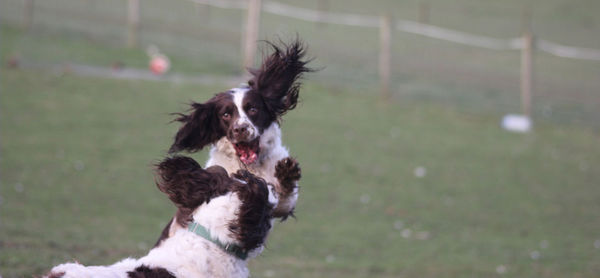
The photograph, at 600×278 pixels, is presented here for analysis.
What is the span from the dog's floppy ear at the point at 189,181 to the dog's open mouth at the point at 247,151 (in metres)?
0.98

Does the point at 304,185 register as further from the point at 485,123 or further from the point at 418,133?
the point at 485,123

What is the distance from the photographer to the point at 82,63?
61.5ft

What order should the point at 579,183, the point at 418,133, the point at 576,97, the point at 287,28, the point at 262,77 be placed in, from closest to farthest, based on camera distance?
the point at 262,77, the point at 579,183, the point at 418,133, the point at 576,97, the point at 287,28

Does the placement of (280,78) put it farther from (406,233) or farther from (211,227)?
(406,233)

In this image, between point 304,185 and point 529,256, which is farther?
point 304,185

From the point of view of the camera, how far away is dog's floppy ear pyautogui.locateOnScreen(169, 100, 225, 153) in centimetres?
557

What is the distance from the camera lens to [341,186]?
12.5m

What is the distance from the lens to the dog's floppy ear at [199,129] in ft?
18.3

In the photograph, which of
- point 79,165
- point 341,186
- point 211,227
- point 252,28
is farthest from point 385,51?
point 211,227

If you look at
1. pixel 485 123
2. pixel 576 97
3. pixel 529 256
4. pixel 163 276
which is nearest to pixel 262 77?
pixel 163 276

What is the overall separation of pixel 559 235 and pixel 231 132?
23.1ft

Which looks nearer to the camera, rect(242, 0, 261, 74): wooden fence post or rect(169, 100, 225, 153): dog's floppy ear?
rect(169, 100, 225, 153): dog's floppy ear

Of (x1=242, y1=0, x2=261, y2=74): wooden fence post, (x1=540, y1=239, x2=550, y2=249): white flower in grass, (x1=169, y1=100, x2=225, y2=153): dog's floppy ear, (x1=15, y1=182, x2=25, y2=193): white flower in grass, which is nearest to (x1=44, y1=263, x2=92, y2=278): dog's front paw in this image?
(x1=169, y1=100, x2=225, y2=153): dog's floppy ear

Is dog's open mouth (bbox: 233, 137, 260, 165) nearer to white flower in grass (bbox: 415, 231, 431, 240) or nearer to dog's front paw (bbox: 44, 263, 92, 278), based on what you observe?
dog's front paw (bbox: 44, 263, 92, 278)
